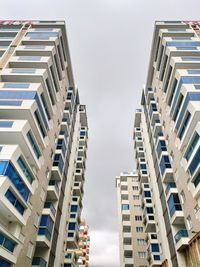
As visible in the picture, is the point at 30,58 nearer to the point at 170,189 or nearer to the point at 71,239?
the point at 170,189

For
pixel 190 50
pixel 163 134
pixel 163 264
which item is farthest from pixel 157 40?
pixel 163 264

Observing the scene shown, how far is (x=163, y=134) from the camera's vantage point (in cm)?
3997

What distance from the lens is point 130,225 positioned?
197 feet

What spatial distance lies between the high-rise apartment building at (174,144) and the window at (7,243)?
17618 mm

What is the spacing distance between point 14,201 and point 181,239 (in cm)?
1848

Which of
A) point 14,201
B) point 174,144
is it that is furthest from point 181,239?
point 14,201

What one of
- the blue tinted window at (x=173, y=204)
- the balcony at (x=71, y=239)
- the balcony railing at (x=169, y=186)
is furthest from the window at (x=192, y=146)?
the balcony at (x=71, y=239)

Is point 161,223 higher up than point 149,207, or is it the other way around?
point 149,207

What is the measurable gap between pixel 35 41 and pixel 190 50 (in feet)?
85.6

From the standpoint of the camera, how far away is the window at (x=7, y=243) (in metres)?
19.0

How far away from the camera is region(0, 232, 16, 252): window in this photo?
1897cm

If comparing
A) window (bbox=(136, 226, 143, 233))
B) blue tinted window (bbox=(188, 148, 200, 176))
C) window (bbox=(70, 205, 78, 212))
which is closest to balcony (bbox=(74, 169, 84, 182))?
window (bbox=(70, 205, 78, 212))

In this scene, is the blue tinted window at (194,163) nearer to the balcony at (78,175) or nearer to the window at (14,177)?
the window at (14,177)

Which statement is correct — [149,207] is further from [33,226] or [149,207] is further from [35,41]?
[35,41]
